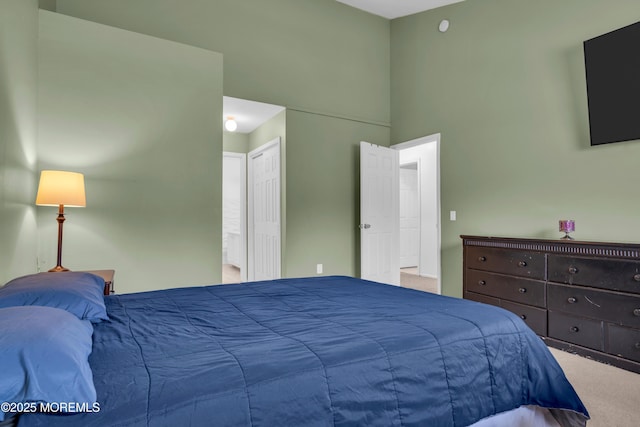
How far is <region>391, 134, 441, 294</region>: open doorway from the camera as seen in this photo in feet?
21.9

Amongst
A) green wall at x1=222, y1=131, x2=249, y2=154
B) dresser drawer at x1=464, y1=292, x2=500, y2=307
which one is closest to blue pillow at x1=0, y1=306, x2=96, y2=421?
dresser drawer at x1=464, y1=292, x2=500, y2=307

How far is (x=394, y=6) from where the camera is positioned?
16.1 feet

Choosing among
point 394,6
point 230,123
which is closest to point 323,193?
point 230,123

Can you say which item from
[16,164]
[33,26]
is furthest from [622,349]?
[33,26]

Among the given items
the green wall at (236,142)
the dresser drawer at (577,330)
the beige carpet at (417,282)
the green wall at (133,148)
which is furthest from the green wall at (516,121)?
the green wall at (133,148)

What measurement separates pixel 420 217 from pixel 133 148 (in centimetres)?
510

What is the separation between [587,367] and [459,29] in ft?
12.0

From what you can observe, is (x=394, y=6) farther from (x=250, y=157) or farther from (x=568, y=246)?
(x=568, y=246)

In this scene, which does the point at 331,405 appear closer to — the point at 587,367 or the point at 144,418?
the point at 144,418

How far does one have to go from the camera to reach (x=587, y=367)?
268cm

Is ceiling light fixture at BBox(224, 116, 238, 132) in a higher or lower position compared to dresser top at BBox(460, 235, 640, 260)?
higher

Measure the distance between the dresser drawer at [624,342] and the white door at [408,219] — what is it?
4.96 meters

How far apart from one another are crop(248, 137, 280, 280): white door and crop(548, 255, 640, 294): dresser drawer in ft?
9.66

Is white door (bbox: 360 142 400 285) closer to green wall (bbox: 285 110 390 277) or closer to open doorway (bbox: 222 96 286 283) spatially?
green wall (bbox: 285 110 390 277)
